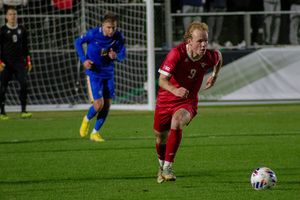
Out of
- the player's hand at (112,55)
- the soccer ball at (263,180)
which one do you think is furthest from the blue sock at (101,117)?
the soccer ball at (263,180)

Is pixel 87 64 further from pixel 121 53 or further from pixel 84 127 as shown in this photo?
pixel 84 127

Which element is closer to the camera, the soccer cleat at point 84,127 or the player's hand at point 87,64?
the player's hand at point 87,64

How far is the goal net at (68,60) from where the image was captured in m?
15.1

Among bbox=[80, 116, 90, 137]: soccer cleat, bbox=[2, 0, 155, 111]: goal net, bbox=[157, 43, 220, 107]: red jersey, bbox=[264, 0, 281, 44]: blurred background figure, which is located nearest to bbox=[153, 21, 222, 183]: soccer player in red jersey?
bbox=[157, 43, 220, 107]: red jersey

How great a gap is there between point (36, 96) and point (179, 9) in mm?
4986

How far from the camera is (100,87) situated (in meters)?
9.16

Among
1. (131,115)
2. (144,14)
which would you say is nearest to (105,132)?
(131,115)

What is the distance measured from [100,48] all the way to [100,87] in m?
0.65

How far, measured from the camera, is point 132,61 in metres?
15.3

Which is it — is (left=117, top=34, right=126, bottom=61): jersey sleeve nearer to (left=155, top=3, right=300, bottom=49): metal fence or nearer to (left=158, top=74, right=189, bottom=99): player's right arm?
(left=158, top=74, right=189, bottom=99): player's right arm

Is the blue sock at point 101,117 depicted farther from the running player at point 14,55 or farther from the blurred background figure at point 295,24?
the blurred background figure at point 295,24

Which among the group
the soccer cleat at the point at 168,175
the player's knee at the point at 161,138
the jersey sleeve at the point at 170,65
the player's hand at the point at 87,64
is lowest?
the soccer cleat at the point at 168,175

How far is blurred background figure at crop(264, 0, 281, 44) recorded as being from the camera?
15516mm

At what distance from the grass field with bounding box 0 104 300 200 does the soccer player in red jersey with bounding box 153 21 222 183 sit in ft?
1.14
